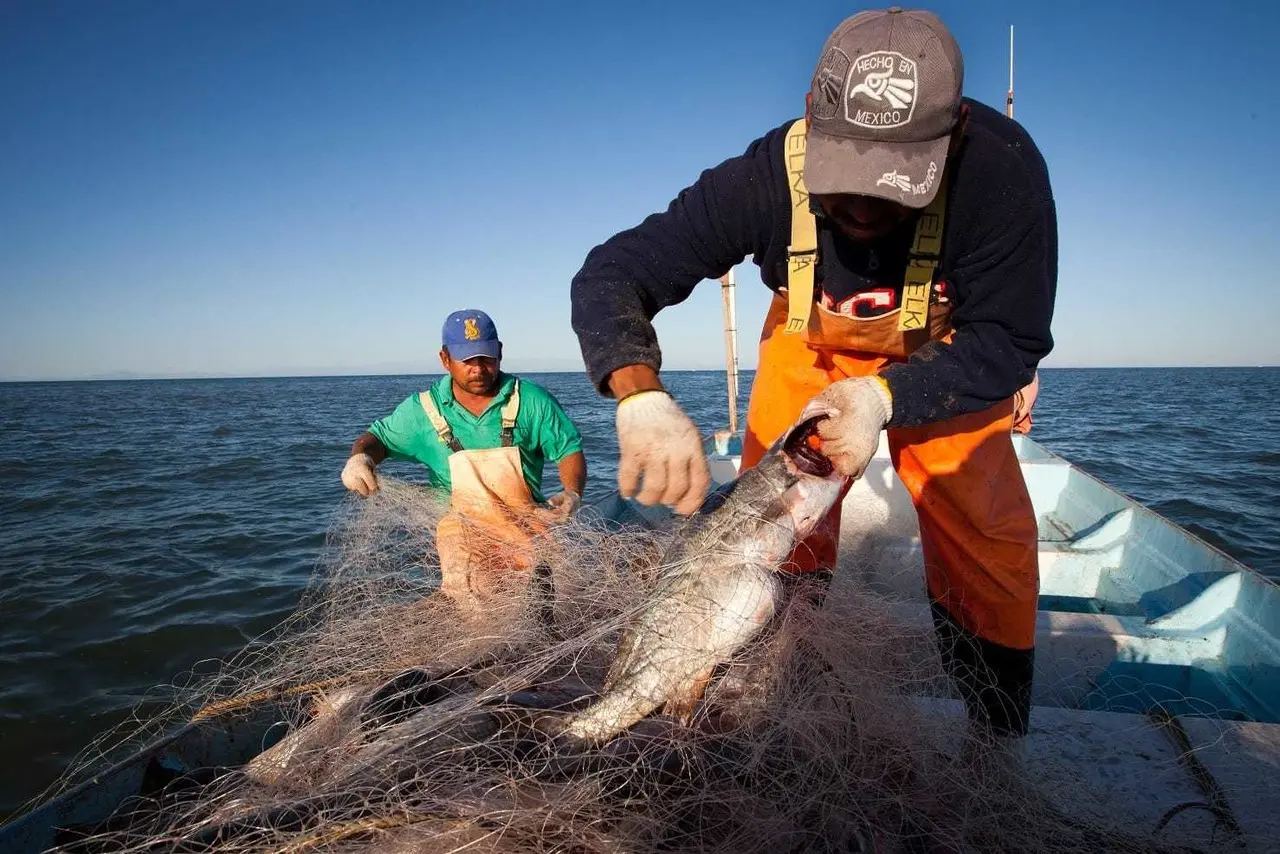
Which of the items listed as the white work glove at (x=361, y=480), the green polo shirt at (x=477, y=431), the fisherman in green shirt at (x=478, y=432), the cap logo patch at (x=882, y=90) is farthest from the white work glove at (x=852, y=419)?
the green polo shirt at (x=477, y=431)

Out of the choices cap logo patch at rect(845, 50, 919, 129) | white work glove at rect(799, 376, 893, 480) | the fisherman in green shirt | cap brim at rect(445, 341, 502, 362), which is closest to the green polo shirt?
the fisherman in green shirt

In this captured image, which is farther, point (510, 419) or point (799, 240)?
point (510, 419)

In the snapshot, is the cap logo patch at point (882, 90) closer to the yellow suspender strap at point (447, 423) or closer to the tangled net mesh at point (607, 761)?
the tangled net mesh at point (607, 761)

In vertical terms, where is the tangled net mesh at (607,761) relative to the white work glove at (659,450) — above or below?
below

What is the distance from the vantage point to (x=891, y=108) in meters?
1.91

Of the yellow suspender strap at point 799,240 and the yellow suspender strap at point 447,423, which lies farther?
the yellow suspender strap at point 447,423

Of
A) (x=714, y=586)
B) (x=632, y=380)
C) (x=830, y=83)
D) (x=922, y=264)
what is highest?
(x=830, y=83)

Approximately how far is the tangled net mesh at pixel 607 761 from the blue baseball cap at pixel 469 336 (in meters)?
2.67

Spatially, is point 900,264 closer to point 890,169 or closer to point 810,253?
point 810,253

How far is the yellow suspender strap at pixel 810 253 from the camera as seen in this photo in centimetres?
229

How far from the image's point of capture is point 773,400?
116 inches

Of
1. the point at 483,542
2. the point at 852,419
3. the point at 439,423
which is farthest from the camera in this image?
the point at 439,423

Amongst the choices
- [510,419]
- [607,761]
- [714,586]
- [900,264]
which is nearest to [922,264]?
[900,264]

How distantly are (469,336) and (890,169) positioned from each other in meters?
3.61
